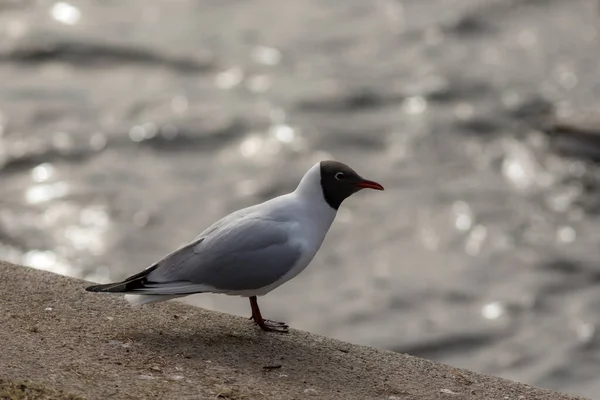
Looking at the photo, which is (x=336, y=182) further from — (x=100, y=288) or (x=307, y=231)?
(x=100, y=288)

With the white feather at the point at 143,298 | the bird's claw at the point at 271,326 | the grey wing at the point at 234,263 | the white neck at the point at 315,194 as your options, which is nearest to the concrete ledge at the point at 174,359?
the bird's claw at the point at 271,326

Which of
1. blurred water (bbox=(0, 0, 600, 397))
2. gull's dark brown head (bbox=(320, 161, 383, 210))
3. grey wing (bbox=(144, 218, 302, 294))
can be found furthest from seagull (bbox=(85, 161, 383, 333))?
blurred water (bbox=(0, 0, 600, 397))

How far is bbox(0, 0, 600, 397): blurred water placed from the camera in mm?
11078

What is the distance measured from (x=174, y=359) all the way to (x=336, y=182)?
1141 millimetres

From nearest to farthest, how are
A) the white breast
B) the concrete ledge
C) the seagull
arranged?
the concrete ledge, the seagull, the white breast

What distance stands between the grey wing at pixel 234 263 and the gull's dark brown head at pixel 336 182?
348mm

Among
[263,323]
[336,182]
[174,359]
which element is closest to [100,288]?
[174,359]

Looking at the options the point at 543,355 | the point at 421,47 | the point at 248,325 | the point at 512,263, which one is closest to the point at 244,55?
the point at 421,47

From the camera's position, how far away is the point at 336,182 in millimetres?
5117

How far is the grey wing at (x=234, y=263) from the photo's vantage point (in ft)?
15.7

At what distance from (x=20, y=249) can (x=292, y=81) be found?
5.52 meters

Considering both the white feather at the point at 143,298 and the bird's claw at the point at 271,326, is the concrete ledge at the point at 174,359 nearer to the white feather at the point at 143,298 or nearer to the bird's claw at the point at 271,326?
the bird's claw at the point at 271,326

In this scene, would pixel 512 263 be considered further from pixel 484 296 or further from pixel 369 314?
pixel 369 314

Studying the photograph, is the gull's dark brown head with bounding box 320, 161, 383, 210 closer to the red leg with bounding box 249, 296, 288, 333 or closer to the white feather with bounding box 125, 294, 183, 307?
the red leg with bounding box 249, 296, 288, 333
